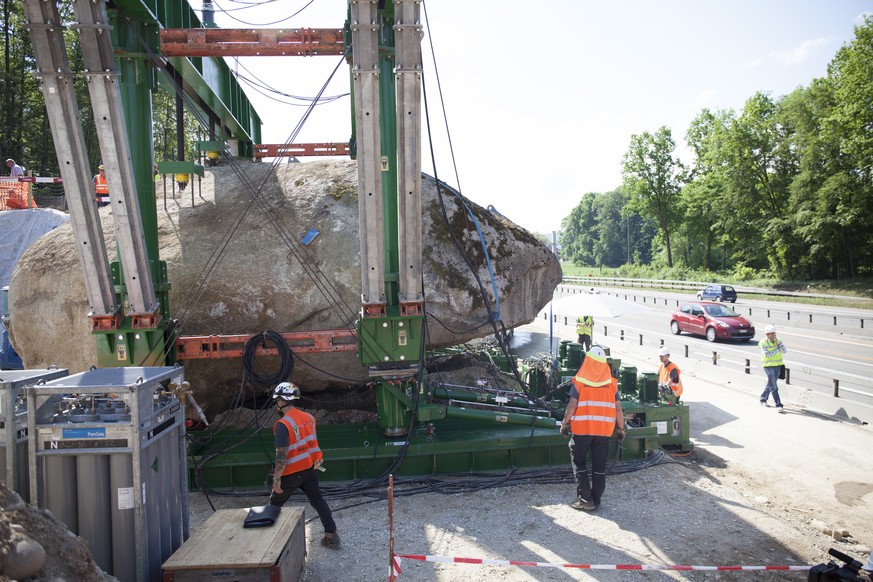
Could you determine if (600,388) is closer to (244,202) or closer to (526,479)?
(526,479)

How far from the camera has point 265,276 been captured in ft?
30.3

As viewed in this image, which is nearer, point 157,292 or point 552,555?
point 552,555

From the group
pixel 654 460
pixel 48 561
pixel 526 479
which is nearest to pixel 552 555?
pixel 526 479

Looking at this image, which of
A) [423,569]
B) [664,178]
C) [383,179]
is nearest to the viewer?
[423,569]

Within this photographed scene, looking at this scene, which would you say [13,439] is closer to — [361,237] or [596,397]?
[361,237]

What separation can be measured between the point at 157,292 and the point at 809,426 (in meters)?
11.2

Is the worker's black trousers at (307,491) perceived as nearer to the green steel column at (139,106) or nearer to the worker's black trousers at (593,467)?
the worker's black trousers at (593,467)

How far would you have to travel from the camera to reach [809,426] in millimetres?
10992

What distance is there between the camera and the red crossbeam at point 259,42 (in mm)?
8188

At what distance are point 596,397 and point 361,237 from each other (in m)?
3.45

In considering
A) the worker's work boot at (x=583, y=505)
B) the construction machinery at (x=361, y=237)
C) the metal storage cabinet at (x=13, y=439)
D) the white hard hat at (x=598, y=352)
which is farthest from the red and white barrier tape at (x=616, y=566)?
the metal storage cabinet at (x=13, y=439)

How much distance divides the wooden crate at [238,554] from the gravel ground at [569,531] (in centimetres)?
79

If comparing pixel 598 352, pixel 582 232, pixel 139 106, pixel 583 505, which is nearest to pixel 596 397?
pixel 598 352

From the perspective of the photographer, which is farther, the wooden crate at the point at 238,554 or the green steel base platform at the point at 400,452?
the green steel base platform at the point at 400,452
